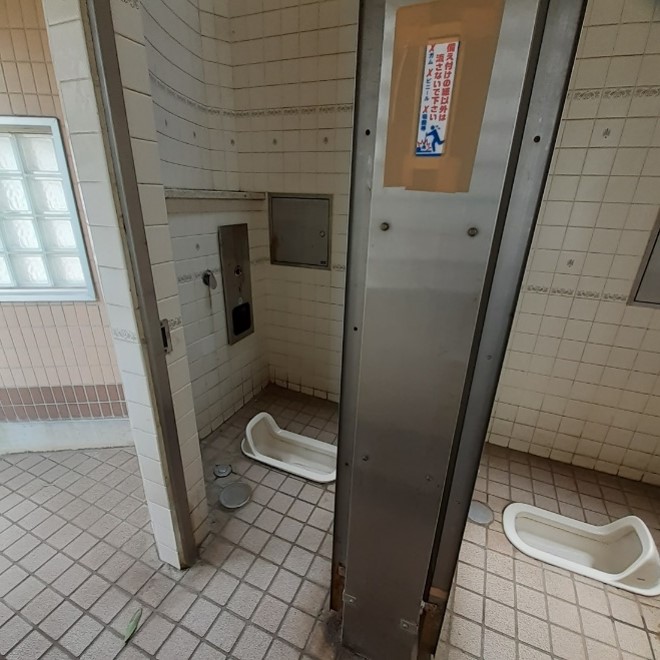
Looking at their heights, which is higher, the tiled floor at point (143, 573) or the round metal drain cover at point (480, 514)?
the round metal drain cover at point (480, 514)

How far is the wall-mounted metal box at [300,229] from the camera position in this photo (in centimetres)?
238

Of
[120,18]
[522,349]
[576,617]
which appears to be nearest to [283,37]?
[120,18]

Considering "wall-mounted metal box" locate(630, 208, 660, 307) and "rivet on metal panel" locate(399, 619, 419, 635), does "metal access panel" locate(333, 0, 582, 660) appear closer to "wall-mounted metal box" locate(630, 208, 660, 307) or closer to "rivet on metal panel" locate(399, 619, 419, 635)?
"rivet on metal panel" locate(399, 619, 419, 635)

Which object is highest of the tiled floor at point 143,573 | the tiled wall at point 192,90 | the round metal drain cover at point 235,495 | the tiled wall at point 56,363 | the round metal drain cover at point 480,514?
the tiled wall at point 192,90

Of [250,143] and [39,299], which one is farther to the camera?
[250,143]

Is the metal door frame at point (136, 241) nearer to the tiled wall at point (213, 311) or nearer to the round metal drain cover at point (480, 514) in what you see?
the tiled wall at point (213, 311)

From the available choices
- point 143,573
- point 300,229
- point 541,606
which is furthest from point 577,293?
point 143,573

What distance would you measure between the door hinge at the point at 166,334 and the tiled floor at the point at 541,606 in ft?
5.12

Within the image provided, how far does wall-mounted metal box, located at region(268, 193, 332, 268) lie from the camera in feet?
7.82

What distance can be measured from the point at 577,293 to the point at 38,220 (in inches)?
122

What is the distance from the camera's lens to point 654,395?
1938 millimetres

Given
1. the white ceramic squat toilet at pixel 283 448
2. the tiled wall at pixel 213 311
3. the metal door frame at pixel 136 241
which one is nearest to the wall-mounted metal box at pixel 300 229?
the tiled wall at pixel 213 311

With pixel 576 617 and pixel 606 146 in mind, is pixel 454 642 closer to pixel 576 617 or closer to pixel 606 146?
pixel 576 617

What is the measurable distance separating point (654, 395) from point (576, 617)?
1253 mm
